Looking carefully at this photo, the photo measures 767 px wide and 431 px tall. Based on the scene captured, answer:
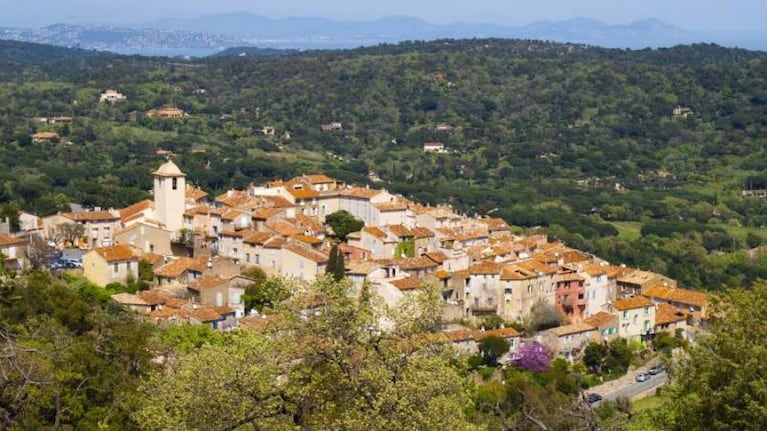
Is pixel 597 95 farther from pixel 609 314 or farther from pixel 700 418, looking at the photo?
pixel 700 418

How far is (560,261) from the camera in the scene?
3900 centimetres

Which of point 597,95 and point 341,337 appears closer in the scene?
point 341,337

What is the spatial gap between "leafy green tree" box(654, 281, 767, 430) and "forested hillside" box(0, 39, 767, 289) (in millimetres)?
33289

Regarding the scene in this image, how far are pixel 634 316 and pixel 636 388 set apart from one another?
14.2 ft

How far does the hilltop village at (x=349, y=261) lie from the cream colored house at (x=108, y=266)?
39 millimetres

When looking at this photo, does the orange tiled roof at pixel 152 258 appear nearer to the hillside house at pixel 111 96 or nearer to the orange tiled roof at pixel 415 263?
the orange tiled roof at pixel 415 263

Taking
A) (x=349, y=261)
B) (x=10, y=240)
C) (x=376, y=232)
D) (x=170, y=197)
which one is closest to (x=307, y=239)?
(x=349, y=261)

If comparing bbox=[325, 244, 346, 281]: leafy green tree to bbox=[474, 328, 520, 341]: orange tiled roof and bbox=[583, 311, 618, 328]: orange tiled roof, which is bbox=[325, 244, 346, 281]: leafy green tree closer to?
bbox=[474, 328, 520, 341]: orange tiled roof

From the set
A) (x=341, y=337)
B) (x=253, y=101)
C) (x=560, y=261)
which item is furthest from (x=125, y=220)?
(x=253, y=101)

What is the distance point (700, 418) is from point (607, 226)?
54.2 m

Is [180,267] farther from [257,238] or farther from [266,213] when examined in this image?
[266,213]

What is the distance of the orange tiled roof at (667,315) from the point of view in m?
38.0

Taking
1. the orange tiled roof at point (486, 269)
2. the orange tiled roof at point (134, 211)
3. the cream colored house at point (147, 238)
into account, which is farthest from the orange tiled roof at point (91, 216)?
the orange tiled roof at point (486, 269)

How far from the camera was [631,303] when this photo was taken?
1474 inches
